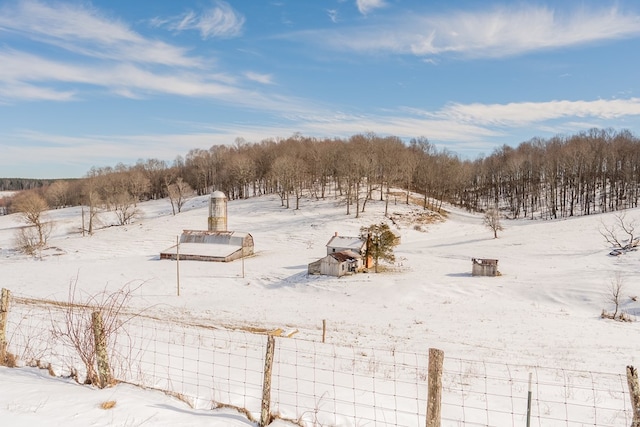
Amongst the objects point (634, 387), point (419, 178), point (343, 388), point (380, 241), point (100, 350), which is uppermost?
point (419, 178)

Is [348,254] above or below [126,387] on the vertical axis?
below

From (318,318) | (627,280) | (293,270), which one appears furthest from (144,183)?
(627,280)

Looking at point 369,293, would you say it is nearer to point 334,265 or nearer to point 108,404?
point 334,265

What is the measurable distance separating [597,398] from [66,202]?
508ft

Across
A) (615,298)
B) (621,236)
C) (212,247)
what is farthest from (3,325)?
(621,236)

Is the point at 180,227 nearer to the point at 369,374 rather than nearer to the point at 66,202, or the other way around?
the point at 369,374

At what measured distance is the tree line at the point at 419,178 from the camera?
7938cm

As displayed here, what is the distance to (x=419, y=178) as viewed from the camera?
96375 millimetres

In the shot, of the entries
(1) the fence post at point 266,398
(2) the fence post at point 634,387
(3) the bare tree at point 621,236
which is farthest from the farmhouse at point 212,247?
(2) the fence post at point 634,387

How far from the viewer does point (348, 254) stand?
141ft

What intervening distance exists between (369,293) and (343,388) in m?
24.7

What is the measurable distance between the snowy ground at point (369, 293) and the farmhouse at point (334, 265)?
155 centimetres

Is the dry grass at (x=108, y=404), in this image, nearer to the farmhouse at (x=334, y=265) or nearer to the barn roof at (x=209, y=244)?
the farmhouse at (x=334, y=265)

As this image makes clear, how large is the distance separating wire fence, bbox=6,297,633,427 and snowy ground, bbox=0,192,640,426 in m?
1.17
